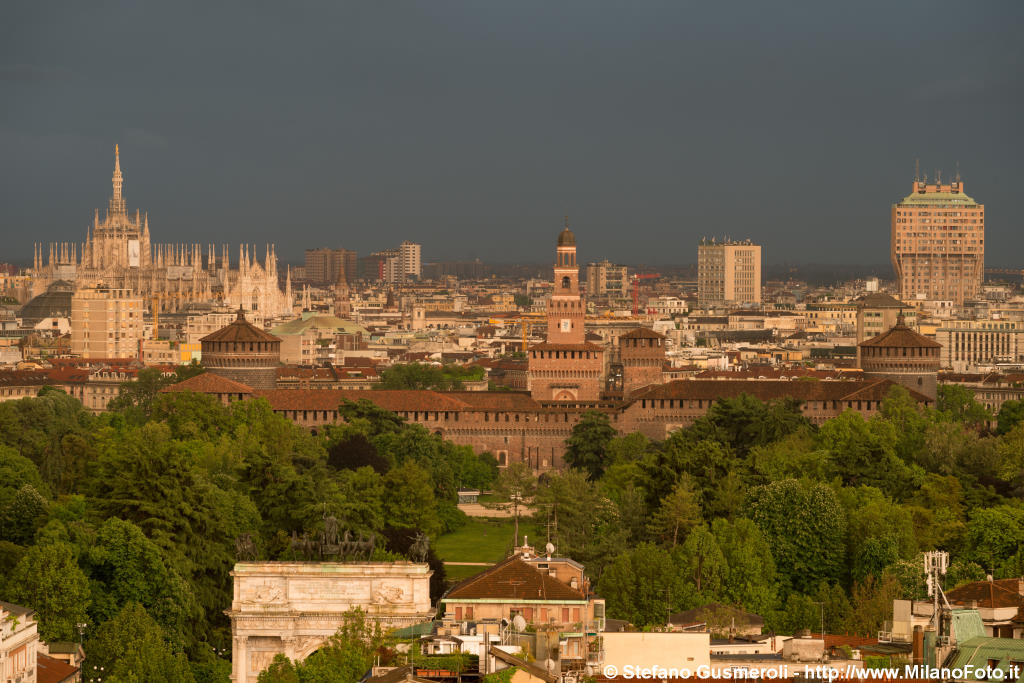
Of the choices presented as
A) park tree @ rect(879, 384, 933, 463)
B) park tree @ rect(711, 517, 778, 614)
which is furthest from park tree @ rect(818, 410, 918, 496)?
park tree @ rect(711, 517, 778, 614)

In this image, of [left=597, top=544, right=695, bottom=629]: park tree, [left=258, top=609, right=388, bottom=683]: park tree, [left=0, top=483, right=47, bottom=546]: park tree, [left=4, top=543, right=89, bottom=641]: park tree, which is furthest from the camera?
[left=0, top=483, right=47, bottom=546]: park tree

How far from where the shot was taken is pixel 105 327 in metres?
183

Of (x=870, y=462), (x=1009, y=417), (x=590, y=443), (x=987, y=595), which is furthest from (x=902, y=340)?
(x=987, y=595)

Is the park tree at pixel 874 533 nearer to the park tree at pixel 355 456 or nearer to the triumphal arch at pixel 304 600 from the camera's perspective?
the triumphal arch at pixel 304 600

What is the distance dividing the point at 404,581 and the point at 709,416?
1984 inches

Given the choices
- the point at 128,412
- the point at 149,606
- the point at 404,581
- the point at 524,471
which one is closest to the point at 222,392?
the point at 128,412

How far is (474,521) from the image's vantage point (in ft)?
273

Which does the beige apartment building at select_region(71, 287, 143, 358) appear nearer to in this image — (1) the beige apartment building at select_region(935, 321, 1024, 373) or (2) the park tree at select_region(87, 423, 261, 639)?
(1) the beige apartment building at select_region(935, 321, 1024, 373)

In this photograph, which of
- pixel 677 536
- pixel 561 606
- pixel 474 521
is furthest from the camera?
pixel 474 521

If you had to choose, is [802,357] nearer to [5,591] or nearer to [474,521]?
[474,521]

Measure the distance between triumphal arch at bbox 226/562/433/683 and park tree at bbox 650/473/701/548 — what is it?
18.8m

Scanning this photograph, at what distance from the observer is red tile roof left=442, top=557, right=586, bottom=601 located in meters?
45.2

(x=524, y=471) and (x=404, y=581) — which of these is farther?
(x=524, y=471)

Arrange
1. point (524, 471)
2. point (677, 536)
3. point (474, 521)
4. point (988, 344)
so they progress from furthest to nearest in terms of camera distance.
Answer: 1. point (988, 344)
2. point (524, 471)
3. point (474, 521)
4. point (677, 536)
